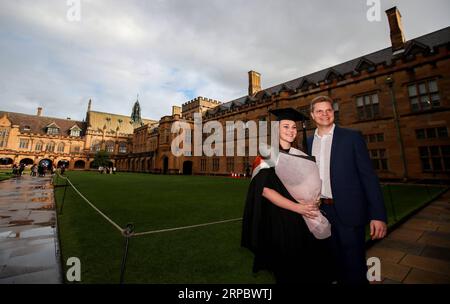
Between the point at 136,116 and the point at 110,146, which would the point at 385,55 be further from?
the point at 136,116

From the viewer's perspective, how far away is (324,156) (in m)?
2.13

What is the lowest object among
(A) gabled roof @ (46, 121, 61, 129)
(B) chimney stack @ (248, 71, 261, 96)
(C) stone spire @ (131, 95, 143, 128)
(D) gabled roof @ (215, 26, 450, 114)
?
(D) gabled roof @ (215, 26, 450, 114)

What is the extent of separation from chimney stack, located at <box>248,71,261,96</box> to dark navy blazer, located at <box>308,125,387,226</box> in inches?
1284

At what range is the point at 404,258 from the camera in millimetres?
3320

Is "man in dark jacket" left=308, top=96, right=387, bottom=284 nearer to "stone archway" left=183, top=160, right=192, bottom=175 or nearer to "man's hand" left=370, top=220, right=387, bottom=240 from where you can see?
"man's hand" left=370, top=220, right=387, bottom=240

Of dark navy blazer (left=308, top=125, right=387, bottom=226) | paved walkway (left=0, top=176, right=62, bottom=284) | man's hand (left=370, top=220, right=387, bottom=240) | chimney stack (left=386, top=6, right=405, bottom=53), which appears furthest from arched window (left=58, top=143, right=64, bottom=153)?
chimney stack (left=386, top=6, right=405, bottom=53)

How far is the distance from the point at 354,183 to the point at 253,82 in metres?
34.1

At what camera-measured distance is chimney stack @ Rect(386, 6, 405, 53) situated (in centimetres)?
1694

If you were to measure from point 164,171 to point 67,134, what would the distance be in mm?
42530

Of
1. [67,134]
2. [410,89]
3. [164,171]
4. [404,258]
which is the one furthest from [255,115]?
[67,134]

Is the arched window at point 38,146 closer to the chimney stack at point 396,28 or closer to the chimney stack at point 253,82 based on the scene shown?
the chimney stack at point 253,82

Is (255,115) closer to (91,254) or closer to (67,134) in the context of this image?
(91,254)

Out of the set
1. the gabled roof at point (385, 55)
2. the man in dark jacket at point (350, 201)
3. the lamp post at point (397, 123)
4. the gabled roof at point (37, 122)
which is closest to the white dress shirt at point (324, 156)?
the man in dark jacket at point (350, 201)

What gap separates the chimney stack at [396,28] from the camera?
16.9 metres
